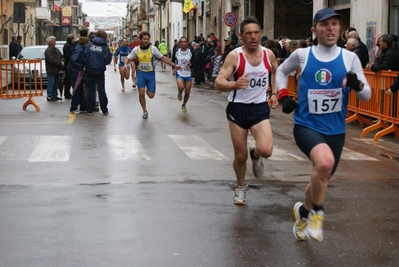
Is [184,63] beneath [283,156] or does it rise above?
above

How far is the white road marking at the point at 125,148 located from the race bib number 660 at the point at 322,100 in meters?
4.85

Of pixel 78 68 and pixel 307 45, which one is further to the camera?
pixel 307 45

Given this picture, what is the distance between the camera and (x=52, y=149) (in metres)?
11.6

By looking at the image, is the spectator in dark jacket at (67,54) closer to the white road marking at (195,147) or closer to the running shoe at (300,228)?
the white road marking at (195,147)

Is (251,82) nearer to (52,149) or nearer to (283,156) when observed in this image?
(283,156)

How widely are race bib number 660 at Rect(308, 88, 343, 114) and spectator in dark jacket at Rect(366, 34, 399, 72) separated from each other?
27.8ft

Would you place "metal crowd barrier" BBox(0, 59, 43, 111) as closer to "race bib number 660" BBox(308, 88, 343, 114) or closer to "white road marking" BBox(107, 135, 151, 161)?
"white road marking" BBox(107, 135, 151, 161)

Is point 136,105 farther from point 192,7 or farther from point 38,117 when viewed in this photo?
point 192,7

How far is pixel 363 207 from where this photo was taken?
7.75 meters

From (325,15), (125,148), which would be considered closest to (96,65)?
(125,148)

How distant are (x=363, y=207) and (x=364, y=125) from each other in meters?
8.49

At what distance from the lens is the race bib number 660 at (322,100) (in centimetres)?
620

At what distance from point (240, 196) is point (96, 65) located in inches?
387

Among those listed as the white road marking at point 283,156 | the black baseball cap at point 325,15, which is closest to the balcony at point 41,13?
the white road marking at point 283,156
